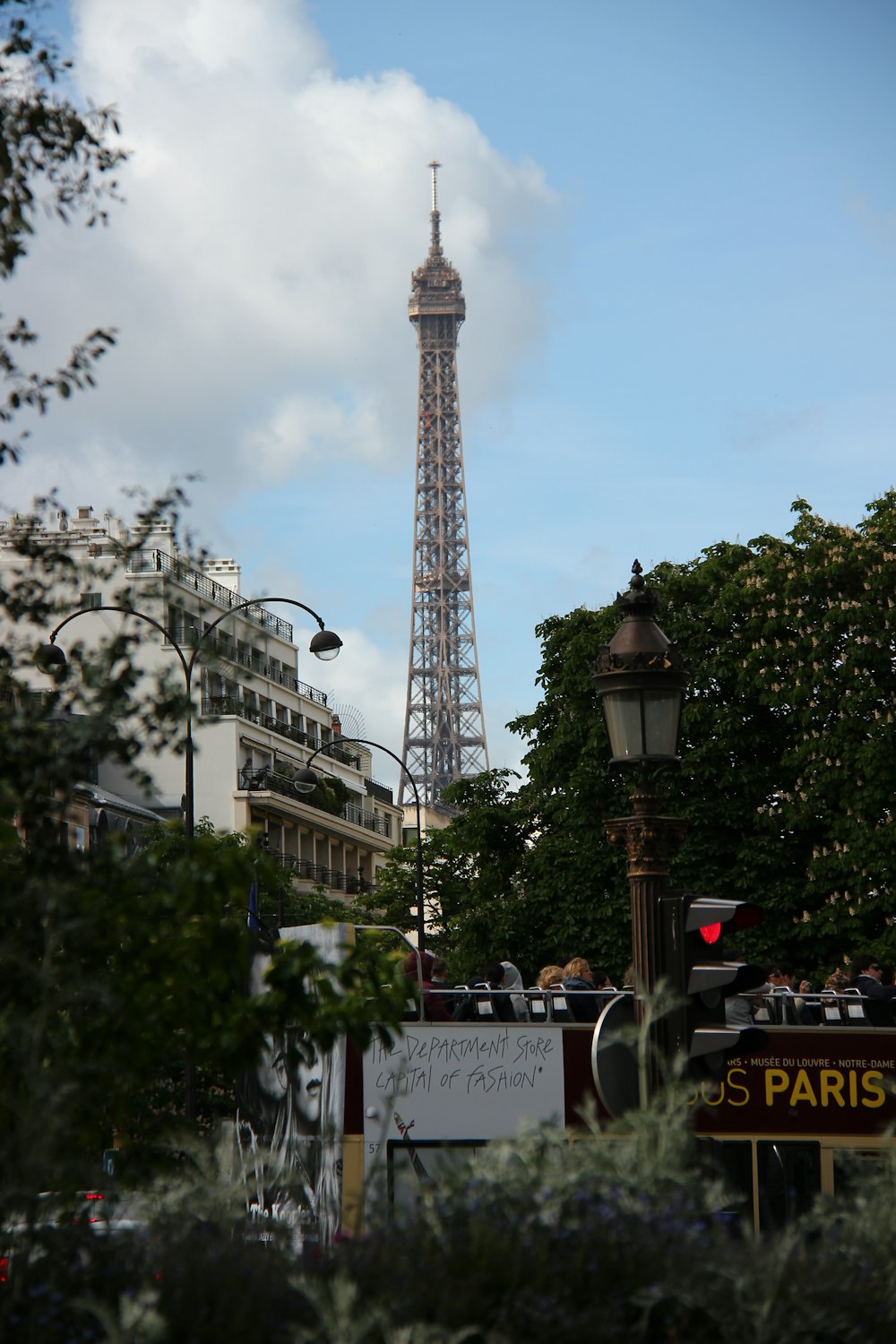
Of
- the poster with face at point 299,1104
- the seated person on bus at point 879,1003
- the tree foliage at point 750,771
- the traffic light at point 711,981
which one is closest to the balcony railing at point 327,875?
the tree foliage at point 750,771

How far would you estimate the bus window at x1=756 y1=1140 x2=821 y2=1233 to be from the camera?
16.0 meters

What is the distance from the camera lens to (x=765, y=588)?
37.1 m

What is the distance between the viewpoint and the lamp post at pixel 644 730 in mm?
9148

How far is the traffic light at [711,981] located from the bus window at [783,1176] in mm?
7856

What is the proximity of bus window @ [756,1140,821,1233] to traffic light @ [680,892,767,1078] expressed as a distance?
786cm

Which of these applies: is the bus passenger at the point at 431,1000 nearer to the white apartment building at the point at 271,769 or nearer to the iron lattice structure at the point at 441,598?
the white apartment building at the point at 271,769

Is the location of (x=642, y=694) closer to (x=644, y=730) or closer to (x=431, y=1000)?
(x=644, y=730)

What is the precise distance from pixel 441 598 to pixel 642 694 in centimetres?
13514

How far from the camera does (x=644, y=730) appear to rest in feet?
31.5

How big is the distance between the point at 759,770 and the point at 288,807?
4680 cm

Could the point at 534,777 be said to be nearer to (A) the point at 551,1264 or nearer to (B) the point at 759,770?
(B) the point at 759,770

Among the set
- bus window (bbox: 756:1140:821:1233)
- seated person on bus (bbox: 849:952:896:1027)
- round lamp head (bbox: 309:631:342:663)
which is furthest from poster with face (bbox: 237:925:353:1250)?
round lamp head (bbox: 309:631:342:663)

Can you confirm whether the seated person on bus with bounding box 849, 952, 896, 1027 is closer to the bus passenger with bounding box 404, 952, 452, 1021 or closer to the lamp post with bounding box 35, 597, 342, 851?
the bus passenger with bounding box 404, 952, 452, 1021

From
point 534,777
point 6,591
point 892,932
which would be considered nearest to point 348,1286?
point 6,591
